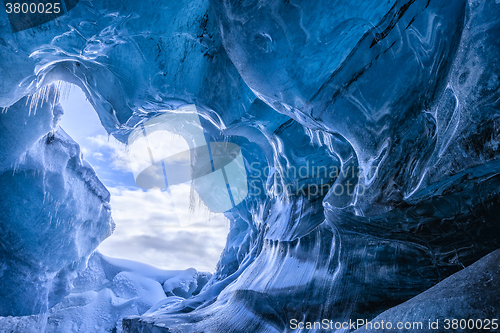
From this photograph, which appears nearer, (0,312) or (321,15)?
(321,15)

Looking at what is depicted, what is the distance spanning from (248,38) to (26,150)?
5.63 m

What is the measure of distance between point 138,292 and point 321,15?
10.9 meters

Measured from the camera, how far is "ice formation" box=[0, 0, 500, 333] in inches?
75.3

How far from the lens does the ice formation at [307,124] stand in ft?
6.27

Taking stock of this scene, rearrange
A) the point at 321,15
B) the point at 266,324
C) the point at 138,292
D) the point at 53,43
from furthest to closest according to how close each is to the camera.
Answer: the point at 138,292, the point at 53,43, the point at 266,324, the point at 321,15

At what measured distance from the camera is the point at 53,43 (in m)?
3.93

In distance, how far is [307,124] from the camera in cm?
355

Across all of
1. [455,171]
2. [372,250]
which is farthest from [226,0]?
[372,250]

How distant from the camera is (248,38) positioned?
2.71 m

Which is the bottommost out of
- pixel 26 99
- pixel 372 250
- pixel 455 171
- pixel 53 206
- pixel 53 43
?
pixel 372 250

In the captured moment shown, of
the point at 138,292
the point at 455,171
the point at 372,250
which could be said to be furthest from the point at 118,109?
the point at 138,292

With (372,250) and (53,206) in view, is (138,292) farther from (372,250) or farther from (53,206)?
(372,250)

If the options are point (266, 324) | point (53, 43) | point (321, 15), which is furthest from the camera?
point (53, 43)

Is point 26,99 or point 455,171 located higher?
point 26,99
